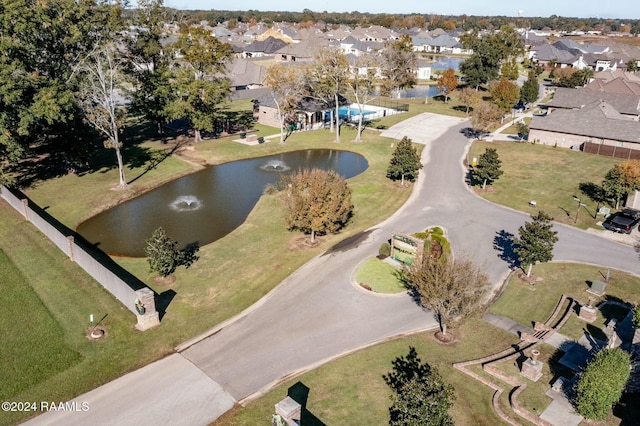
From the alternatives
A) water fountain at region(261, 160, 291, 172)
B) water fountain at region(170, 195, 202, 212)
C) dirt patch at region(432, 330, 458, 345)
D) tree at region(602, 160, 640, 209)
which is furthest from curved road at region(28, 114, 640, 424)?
water fountain at region(261, 160, 291, 172)

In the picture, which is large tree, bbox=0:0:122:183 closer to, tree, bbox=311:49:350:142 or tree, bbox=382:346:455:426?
tree, bbox=311:49:350:142

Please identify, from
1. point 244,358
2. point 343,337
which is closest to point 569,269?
point 343,337

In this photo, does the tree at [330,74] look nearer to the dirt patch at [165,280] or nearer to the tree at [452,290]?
the dirt patch at [165,280]

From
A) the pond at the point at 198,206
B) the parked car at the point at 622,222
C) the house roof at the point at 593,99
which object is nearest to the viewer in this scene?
the pond at the point at 198,206

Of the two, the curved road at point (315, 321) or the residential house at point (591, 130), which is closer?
the curved road at point (315, 321)

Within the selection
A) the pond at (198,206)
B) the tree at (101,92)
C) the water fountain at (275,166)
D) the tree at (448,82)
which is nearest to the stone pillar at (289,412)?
the pond at (198,206)

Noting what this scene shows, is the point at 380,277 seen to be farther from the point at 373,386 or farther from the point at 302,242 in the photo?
the point at 373,386
